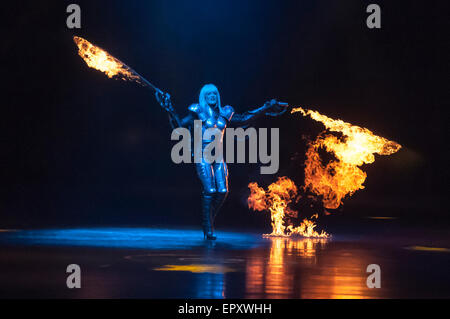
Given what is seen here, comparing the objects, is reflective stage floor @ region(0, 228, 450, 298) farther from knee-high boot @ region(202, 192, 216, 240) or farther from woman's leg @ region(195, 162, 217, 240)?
woman's leg @ region(195, 162, 217, 240)

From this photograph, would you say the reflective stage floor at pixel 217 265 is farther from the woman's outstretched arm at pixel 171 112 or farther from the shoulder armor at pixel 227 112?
the shoulder armor at pixel 227 112

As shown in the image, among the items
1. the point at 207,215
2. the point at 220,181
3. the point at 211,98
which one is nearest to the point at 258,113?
the point at 211,98

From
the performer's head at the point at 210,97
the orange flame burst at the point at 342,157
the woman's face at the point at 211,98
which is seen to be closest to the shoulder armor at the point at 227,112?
the performer's head at the point at 210,97

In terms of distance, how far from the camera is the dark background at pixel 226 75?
2002 cm

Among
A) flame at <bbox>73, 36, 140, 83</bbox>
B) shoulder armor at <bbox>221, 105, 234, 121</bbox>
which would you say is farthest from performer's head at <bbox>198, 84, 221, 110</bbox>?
flame at <bbox>73, 36, 140, 83</bbox>

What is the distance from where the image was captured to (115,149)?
1013 inches

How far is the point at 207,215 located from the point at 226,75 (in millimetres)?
8137

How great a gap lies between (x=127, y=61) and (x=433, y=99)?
8.73 meters

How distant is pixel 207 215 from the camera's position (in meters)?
14.0

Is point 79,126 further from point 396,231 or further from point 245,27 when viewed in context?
point 396,231

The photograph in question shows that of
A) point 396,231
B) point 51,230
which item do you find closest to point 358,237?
point 396,231

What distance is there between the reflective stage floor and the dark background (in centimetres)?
469

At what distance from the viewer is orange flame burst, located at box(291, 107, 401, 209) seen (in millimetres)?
14623

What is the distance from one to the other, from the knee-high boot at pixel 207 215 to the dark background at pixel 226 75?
370cm
